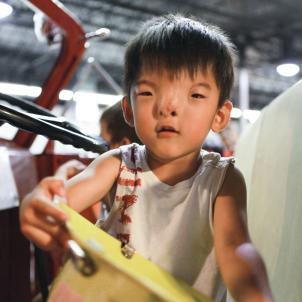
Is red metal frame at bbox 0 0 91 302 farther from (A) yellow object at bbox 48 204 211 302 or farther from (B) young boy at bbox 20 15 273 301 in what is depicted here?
(A) yellow object at bbox 48 204 211 302

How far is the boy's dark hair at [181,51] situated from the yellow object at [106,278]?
0.36 meters

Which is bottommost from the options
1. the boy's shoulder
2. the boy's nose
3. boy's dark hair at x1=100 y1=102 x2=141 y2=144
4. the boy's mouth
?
the boy's shoulder

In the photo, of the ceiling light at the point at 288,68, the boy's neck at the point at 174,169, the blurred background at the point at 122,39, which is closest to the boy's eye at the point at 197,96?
the boy's neck at the point at 174,169

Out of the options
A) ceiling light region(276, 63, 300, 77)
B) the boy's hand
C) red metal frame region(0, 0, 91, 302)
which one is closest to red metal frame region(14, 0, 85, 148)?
red metal frame region(0, 0, 91, 302)

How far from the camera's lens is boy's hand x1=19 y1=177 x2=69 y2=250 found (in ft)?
1.68

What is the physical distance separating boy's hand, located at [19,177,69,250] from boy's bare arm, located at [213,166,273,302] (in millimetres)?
264

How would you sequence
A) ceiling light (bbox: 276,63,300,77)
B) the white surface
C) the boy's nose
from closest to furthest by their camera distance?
the boy's nose → the white surface → ceiling light (bbox: 276,63,300,77)

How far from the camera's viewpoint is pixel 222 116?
877 mm

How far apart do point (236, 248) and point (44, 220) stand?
313 mm

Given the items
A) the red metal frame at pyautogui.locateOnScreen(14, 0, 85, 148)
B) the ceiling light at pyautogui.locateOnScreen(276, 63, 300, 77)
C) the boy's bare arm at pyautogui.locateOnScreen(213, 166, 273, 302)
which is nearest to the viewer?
the boy's bare arm at pyautogui.locateOnScreen(213, 166, 273, 302)

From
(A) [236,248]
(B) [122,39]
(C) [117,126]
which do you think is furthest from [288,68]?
(A) [236,248]

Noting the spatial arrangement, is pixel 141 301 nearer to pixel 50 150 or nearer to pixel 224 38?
pixel 224 38

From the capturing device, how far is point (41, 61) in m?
10.2

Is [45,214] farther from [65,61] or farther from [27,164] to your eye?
[65,61]
